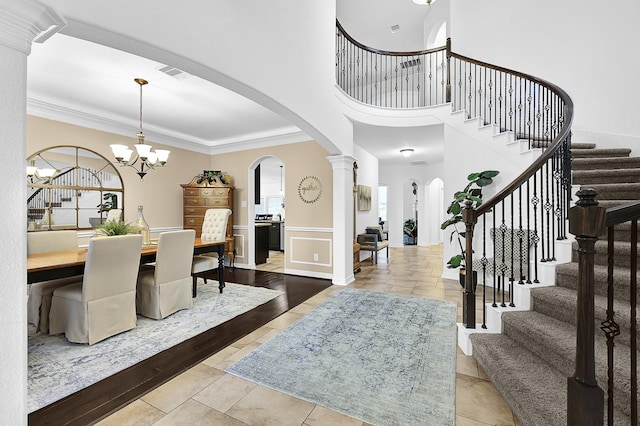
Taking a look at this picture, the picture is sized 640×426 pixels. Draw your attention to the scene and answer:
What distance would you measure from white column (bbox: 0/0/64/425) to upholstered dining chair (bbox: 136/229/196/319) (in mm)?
1861

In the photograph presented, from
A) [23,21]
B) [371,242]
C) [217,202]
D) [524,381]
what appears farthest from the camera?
[371,242]

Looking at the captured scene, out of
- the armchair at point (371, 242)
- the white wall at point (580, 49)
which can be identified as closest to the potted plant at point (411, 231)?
the armchair at point (371, 242)

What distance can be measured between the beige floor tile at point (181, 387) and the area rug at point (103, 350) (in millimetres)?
489

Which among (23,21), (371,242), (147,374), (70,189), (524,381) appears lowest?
(147,374)

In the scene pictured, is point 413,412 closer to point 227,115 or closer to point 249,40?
point 249,40

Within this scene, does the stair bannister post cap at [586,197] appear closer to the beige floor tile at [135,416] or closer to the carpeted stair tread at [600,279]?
the carpeted stair tread at [600,279]

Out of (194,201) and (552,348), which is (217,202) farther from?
(552,348)

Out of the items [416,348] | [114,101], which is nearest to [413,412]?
[416,348]

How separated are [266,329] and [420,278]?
120 inches

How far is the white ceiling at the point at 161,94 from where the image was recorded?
2992mm

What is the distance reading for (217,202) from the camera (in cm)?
566

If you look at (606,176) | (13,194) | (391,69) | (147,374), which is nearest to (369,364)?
(147,374)

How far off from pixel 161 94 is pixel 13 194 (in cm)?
343

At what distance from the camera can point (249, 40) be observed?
7.07ft
